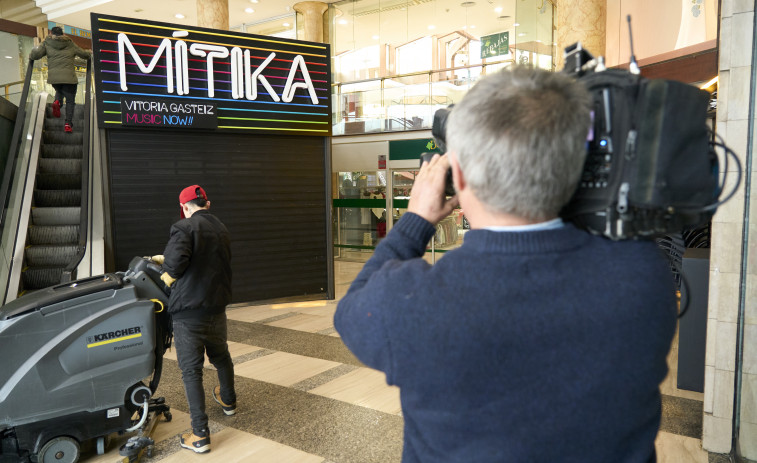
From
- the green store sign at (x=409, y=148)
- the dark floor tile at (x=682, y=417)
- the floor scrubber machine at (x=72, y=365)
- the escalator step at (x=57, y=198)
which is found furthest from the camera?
the green store sign at (x=409, y=148)

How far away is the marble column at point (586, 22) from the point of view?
7.93 metres

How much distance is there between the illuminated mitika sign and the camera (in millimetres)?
6051

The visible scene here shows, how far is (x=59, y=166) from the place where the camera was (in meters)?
7.22

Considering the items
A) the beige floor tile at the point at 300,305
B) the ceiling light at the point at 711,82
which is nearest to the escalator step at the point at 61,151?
the beige floor tile at the point at 300,305

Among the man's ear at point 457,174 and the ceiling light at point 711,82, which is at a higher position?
the ceiling light at point 711,82

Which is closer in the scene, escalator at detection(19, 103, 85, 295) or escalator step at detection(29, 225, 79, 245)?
escalator at detection(19, 103, 85, 295)

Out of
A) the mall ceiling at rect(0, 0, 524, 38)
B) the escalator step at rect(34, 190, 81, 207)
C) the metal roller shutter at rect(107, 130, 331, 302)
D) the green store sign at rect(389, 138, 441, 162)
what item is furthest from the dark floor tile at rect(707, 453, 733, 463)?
the mall ceiling at rect(0, 0, 524, 38)

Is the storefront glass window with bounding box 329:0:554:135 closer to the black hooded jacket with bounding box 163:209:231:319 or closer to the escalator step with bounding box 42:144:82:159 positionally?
the escalator step with bounding box 42:144:82:159

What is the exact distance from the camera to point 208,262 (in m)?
3.35

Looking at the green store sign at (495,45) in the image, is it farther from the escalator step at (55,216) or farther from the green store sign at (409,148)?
the escalator step at (55,216)

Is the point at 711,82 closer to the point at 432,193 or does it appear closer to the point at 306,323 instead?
the point at 306,323

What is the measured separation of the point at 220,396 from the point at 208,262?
3.32ft

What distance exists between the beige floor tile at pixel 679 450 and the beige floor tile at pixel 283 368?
252cm

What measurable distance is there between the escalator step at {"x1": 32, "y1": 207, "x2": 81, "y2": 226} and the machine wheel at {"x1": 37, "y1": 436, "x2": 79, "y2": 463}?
14.1 ft
